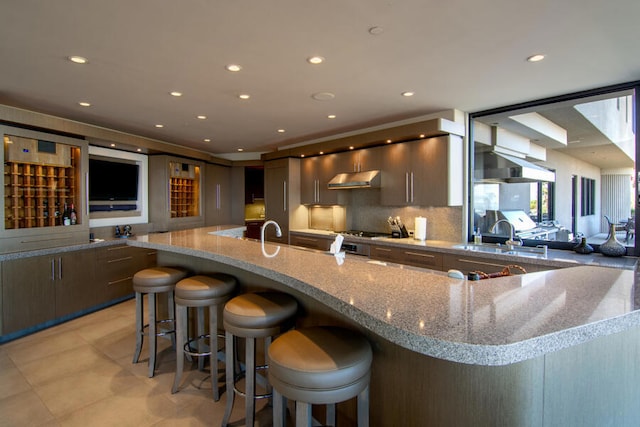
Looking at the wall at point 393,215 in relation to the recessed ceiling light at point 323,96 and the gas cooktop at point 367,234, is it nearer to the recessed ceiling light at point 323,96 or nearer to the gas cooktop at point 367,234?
the gas cooktop at point 367,234

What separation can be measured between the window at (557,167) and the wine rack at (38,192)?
5249mm

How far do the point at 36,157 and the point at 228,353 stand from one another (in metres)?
3.63

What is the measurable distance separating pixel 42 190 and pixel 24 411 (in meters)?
2.75

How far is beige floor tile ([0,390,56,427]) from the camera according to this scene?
6.98ft

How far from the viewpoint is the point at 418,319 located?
3.34ft

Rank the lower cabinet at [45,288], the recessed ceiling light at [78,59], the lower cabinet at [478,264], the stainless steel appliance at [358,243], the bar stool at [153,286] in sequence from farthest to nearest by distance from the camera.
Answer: the stainless steel appliance at [358,243], the lower cabinet at [45,288], the lower cabinet at [478,264], the bar stool at [153,286], the recessed ceiling light at [78,59]

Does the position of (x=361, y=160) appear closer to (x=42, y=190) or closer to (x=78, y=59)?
(x=78, y=59)

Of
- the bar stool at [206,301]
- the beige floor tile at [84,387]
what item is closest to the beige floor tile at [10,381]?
the beige floor tile at [84,387]

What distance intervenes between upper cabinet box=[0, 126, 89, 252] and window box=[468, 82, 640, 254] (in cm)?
513

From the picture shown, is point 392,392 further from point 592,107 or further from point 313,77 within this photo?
point 592,107

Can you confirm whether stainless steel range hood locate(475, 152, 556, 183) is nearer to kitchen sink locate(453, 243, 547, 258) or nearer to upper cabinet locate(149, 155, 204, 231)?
kitchen sink locate(453, 243, 547, 258)

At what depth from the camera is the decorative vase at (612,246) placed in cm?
301

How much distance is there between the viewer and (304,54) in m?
2.44

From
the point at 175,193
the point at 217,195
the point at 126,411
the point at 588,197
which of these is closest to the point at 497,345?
the point at 126,411
